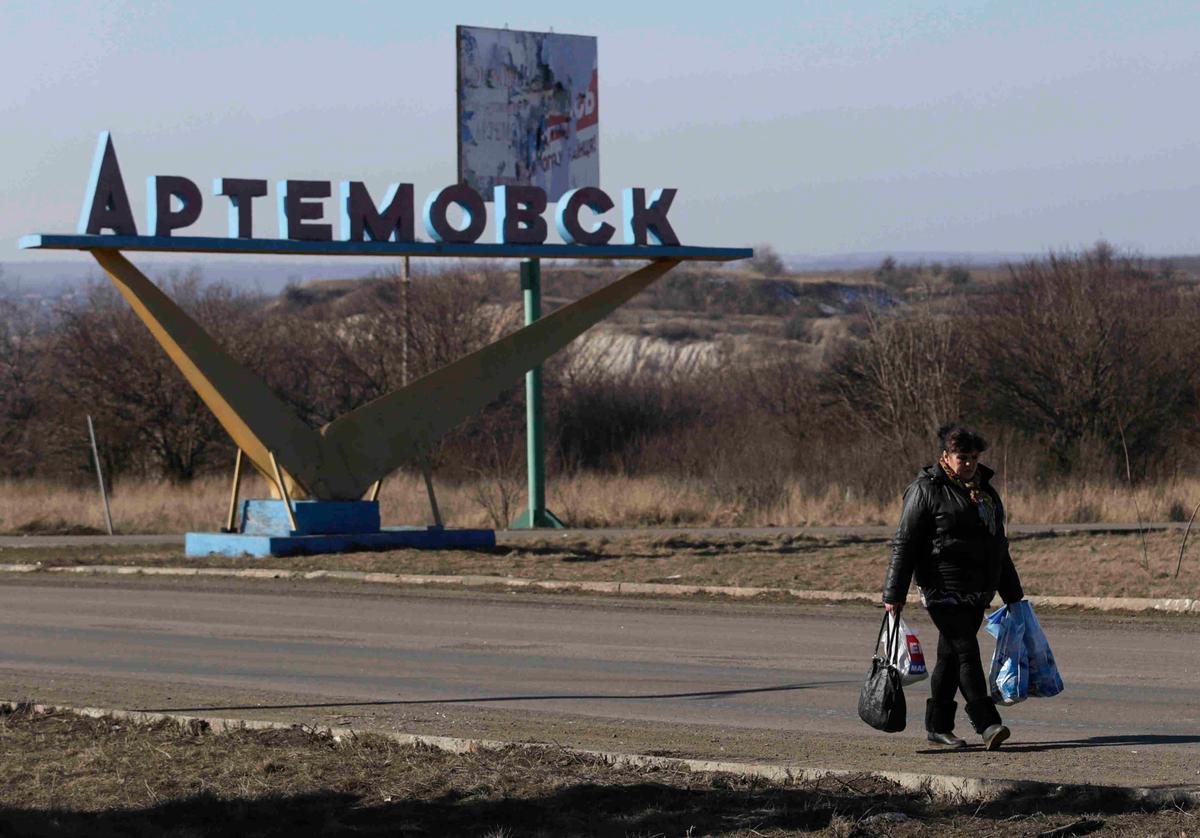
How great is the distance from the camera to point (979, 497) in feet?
29.4

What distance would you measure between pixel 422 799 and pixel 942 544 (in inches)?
120

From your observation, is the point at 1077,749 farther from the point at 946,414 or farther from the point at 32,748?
the point at 946,414

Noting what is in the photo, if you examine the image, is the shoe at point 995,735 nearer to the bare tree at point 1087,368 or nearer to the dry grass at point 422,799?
the dry grass at point 422,799

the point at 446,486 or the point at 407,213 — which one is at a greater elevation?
the point at 407,213

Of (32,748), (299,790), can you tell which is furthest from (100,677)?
(299,790)

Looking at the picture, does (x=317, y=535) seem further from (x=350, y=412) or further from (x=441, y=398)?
(x=441, y=398)

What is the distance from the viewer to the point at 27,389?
54375 millimetres

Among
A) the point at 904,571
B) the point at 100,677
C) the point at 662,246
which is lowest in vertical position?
the point at 100,677

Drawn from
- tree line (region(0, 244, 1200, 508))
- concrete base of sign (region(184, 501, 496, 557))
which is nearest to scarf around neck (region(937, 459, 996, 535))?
concrete base of sign (region(184, 501, 496, 557))

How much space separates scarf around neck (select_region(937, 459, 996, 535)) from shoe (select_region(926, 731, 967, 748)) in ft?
3.74

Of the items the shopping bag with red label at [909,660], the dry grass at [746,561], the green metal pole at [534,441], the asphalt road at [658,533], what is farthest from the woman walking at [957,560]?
the green metal pole at [534,441]

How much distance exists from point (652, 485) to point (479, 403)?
28.9 feet

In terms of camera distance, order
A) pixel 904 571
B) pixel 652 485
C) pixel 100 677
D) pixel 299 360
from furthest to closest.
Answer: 1. pixel 299 360
2. pixel 652 485
3. pixel 100 677
4. pixel 904 571

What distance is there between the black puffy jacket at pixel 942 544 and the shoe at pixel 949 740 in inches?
31.8
